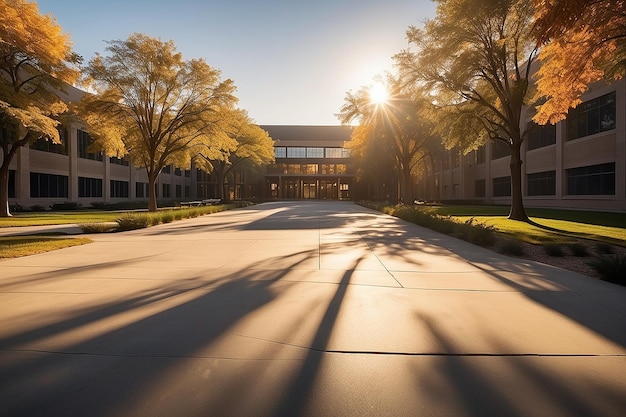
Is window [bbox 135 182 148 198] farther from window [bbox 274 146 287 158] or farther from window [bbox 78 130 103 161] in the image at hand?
window [bbox 274 146 287 158]

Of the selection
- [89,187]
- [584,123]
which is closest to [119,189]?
[89,187]

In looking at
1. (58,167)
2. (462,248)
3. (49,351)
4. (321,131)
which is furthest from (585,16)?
(321,131)

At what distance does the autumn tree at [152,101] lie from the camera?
2230 cm

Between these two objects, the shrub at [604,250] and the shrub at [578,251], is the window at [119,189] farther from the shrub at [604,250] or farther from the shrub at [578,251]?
the shrub at [604,250]

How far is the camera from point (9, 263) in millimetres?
8398

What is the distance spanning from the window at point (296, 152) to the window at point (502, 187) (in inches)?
1641

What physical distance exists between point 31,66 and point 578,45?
27311mm

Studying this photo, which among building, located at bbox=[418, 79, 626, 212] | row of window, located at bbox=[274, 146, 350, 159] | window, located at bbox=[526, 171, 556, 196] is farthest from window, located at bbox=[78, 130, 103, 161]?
window, located at bbox=[526, 171, 556, 196]

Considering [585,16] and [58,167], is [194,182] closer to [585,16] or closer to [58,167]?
[58,167]

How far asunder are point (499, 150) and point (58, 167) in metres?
45.0

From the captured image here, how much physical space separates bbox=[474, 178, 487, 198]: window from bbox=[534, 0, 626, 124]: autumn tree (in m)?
32.1

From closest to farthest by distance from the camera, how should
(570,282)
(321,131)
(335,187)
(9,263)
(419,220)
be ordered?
(570,282), (9,263), (419,220), (335,187), (321,131)

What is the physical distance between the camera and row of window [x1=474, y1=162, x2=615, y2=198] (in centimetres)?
2595

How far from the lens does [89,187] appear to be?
41562 millimetres
